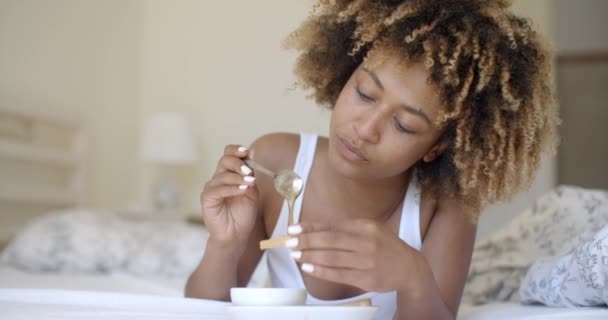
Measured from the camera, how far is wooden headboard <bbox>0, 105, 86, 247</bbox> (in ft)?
9.80

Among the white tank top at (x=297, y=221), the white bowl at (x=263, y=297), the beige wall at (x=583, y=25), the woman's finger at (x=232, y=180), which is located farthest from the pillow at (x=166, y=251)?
the beige wall at (x=583, y=25)

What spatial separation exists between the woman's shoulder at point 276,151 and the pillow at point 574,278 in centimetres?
52

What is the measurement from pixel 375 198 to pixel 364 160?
9.5 inches

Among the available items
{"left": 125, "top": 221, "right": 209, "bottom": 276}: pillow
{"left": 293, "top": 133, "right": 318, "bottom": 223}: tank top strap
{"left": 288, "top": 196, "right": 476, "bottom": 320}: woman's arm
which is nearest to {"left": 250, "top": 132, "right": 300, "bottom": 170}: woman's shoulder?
{"left": 293, "top": 133, "right": 318, "bottom": 223}: tank top strap

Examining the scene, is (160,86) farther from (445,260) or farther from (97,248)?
(445,260)

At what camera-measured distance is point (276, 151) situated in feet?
4.83

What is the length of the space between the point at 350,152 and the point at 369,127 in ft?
0.22

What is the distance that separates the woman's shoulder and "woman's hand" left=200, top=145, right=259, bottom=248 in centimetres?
27

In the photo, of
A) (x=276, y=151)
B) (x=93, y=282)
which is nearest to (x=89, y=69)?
(x=93, y=282)

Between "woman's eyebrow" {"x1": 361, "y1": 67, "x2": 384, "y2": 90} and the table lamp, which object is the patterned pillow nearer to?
"woman's eyebrow" {"x1": 361, "y1": 67, "x2": 384, "y2": 90}

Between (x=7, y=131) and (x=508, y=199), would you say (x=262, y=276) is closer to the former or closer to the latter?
(x=508, y=199)

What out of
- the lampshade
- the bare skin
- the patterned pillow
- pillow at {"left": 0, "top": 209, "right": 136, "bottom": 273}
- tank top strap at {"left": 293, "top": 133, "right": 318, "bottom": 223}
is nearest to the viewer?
the bare skin

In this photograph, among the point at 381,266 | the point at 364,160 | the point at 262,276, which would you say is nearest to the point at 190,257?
the point at 262,276

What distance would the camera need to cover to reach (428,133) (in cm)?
120
